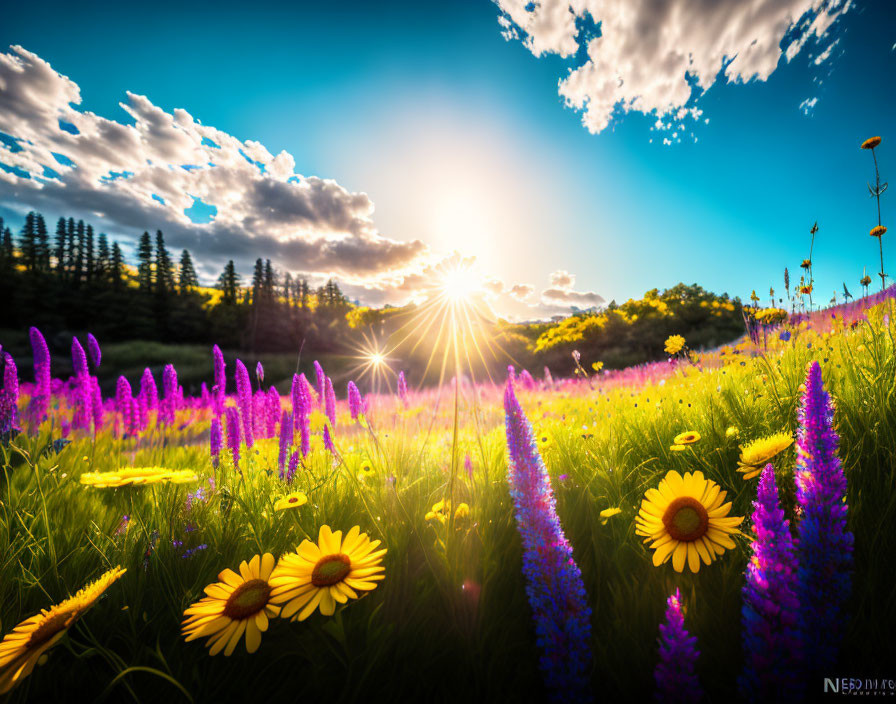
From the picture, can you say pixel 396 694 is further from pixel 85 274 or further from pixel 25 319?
pixel 85 274

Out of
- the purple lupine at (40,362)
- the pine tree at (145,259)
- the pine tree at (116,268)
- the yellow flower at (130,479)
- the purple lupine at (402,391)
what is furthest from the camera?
the pine tree at (145,259)

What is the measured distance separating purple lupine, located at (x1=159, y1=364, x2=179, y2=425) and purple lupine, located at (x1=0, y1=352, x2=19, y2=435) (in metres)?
0.96

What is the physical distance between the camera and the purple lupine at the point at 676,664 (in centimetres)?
75

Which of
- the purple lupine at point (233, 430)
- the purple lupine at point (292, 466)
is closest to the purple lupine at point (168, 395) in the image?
the purple lupine at point (233, 430)

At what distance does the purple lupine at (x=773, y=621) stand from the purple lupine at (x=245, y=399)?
3022mm

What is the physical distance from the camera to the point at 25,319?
128ft

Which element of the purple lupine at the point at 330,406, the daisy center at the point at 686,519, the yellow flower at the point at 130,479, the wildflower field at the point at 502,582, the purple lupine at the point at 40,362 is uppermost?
the purple lupine at the point at 40,362

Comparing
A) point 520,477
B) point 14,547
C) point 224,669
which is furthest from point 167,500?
point 520,477

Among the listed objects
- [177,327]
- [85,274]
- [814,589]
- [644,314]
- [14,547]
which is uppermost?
[85,274]

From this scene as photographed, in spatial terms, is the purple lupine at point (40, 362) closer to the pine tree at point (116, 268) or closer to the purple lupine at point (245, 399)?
the purple lupine at point (245, 399)

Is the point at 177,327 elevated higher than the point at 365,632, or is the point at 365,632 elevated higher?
the point at 177,327

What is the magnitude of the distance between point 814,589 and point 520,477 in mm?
659

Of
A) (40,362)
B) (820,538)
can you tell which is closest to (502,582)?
(820,538)

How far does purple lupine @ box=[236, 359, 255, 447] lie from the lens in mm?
2906
